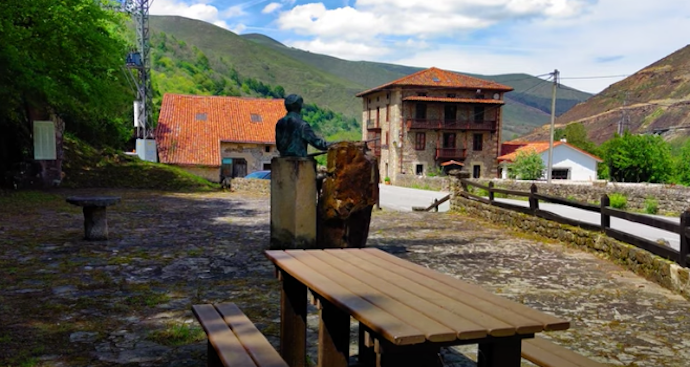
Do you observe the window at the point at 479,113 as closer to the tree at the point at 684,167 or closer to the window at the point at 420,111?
the window at the point at 420,111

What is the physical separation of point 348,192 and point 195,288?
2293 mm

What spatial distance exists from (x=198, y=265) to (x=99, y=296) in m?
1.69

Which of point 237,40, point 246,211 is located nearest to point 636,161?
point 246,211

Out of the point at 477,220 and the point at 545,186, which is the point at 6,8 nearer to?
the point at 477,220

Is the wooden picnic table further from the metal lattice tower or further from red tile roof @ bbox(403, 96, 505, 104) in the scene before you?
red tile roof @ bbox(403, 96, 505, 104)

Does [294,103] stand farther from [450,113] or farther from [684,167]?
[684,167]

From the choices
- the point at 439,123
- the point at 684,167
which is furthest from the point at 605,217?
the point at 684,167

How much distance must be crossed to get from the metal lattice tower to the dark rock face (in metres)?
23.7

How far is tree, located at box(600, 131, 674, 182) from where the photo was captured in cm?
4212

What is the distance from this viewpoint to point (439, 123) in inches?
1789

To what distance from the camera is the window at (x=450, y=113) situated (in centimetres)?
4641

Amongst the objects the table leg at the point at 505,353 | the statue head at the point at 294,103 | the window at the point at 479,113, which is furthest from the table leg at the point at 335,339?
the window at the point at 479,113

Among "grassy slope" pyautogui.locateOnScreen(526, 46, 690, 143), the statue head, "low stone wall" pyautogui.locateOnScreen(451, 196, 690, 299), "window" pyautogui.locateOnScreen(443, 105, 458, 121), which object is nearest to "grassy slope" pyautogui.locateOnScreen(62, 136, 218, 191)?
"low stone wall" pyautogui.locateOnScreen(451, 196, 690, 299)

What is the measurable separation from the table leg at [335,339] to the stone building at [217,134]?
27549 millimetres
